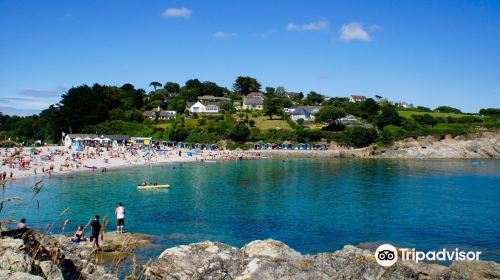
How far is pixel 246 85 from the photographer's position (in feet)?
521

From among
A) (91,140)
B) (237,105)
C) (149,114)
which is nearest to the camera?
(91,140)

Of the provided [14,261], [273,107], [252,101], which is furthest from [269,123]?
[14,261]

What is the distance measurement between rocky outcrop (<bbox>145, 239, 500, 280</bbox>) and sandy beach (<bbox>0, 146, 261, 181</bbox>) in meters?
40.6

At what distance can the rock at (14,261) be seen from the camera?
5.41 meters

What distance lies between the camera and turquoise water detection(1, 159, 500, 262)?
24.9 meters

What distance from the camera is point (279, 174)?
59.2 metres

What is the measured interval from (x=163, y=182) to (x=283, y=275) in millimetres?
39418

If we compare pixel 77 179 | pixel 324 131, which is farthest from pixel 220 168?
pixel 324 131

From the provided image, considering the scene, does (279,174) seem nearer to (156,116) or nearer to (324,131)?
(324,131)

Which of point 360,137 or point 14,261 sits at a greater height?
point 360,137

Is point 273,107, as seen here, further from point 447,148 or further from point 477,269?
point 477,269

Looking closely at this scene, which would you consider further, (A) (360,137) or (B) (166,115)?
(B) (166,115)

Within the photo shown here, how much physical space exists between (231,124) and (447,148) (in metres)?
50.1

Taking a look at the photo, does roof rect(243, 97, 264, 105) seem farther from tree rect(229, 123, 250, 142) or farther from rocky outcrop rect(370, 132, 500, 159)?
rocky outcrop rect(370, 132, 500, 159)
